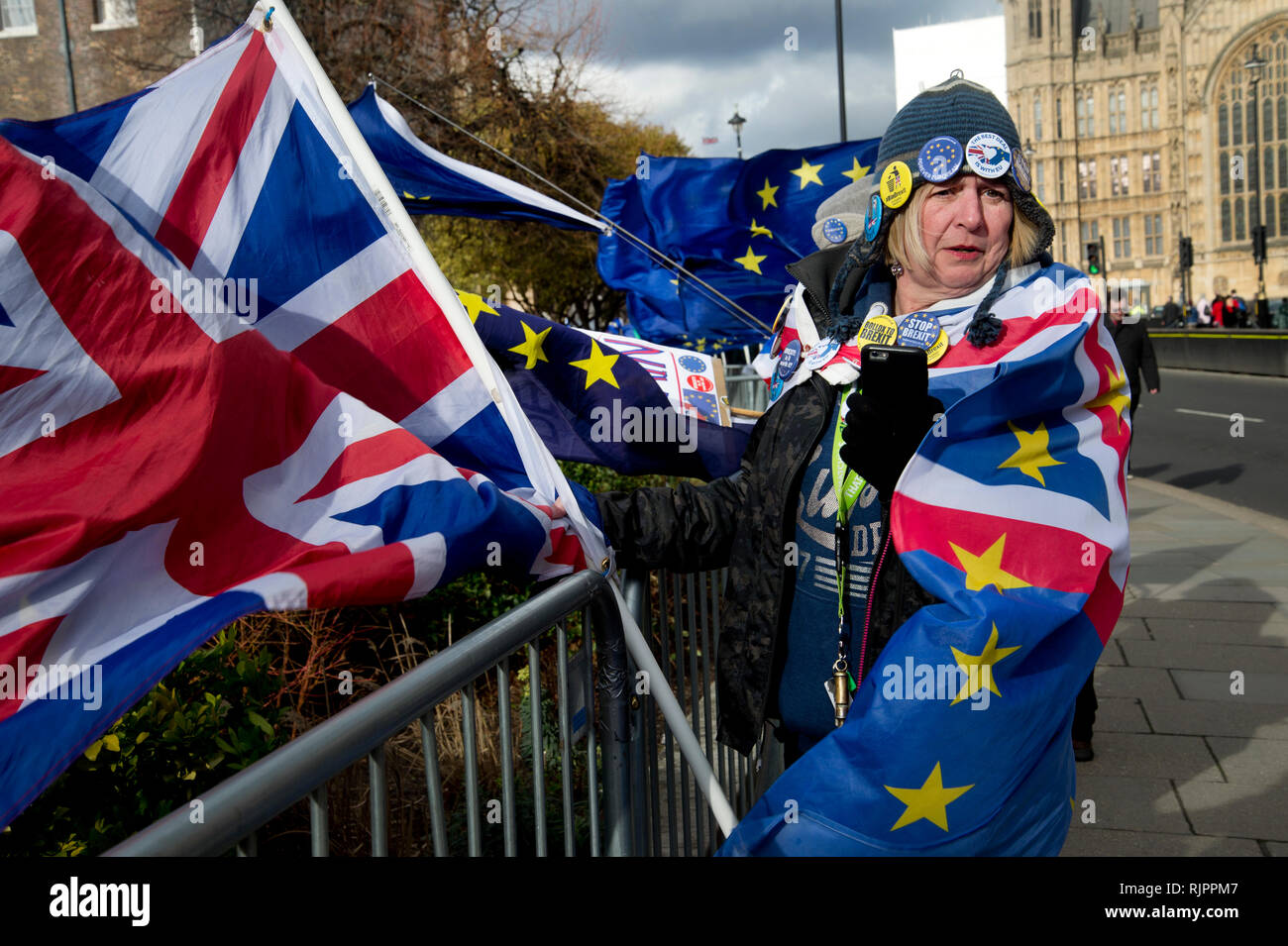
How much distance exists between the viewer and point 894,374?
82.4 inches

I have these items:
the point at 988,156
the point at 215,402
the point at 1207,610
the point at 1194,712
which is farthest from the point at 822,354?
the point at 1207,610

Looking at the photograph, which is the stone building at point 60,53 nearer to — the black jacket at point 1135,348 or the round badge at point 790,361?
the black jacket at point 1135,348

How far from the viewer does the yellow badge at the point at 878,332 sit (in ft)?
7.66

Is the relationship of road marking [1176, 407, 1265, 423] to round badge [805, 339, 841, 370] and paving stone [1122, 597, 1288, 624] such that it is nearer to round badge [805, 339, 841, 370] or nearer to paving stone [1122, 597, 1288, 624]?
paving stone [1122, 597, 1288, 624]

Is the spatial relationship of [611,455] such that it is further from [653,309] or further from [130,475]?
[653,309]

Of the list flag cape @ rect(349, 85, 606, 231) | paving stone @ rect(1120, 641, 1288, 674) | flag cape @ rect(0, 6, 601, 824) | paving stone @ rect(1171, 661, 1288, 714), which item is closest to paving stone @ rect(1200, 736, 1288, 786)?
paving stone @ rect(1171, 661, 1288, 714)

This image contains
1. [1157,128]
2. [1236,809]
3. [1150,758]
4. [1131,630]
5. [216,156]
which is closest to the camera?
[216,156]

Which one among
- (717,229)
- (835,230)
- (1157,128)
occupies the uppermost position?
(1157,128)

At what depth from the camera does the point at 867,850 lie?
1.86 meters

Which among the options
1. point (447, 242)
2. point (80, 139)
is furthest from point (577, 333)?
point (447, 242)

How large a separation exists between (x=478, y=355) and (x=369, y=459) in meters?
0.47

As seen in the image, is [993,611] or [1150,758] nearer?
[993,611]

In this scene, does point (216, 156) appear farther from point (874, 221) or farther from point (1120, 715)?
point (1120, 715)

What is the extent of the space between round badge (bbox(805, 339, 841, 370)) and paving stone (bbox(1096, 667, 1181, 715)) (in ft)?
13.3
